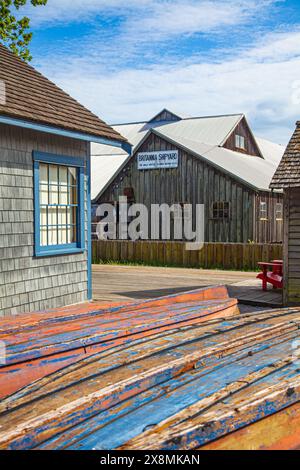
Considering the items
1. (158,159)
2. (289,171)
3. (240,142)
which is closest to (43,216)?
(289,171)

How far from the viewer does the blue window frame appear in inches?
383

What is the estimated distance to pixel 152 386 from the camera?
2934 millimetres

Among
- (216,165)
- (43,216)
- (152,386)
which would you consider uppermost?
(216,165)

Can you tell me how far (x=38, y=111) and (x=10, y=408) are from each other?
7.60 meters

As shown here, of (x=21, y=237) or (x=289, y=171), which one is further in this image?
(x=289, y=171)

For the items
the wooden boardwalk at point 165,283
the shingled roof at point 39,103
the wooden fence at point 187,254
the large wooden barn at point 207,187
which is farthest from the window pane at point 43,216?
the large wooden barn at point 207,187

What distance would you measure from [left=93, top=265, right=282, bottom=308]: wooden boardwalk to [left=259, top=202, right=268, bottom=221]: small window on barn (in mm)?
6166

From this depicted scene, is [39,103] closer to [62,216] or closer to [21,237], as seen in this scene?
[62,216]

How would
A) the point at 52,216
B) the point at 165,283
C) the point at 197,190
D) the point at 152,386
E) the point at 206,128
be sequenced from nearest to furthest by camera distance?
the point at 152,386 < the point at 52,216 < the point at 165,283 < the point at 197,190 < the point at 206,128

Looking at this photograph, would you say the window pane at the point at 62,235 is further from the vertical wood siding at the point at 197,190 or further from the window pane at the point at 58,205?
the vertical wood siding at the point at 197,190

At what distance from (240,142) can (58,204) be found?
83.2ft

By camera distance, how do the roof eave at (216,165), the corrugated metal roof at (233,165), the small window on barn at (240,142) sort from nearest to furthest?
1. the roof eave at (216,165)
2. the corrugated metal roof at (233,165)
3. the small window on barn at (240,142)

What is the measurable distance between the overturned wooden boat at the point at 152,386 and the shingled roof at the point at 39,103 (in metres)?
5.32

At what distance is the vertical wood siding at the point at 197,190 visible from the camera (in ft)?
78.3
